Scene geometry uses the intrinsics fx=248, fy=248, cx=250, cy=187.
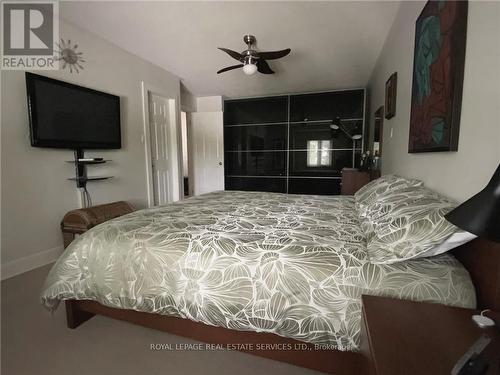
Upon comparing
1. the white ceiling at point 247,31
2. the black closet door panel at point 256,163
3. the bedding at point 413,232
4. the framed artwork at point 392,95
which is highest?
the white ceiling at point 247,31

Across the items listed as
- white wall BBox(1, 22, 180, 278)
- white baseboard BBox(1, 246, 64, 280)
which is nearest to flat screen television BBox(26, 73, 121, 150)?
white wall BBox(1, 22, 180, 278)

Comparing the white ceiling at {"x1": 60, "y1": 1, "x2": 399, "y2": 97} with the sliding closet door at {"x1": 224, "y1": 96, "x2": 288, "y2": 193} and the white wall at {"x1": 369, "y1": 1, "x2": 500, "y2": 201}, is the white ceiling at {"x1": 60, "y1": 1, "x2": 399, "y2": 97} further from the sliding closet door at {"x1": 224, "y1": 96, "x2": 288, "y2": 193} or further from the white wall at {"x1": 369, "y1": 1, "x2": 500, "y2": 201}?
the white wall at {"x1": 369, "y1": 1, "x2": 500, "y2": 201}

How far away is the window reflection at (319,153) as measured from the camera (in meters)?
4.84

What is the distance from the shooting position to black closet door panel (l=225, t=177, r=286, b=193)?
17.3ft

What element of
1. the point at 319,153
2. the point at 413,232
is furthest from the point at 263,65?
the point at 413,232

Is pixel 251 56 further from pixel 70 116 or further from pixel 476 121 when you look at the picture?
pixel 476 121

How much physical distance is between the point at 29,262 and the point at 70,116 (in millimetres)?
1525

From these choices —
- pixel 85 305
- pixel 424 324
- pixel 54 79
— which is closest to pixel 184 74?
pixel 54 79

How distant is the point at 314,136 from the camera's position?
4902mm

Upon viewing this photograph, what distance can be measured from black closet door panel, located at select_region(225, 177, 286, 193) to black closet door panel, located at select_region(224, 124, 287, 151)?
665mm

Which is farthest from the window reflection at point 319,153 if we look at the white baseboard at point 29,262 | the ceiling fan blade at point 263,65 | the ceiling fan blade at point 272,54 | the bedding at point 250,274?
the white baseboard at point 29,262

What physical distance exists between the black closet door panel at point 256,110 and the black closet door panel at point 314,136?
37 centimetres

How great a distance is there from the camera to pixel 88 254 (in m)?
1.35

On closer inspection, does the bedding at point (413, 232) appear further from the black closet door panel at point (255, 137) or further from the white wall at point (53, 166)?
the black closet door panel at point (255, 137)
